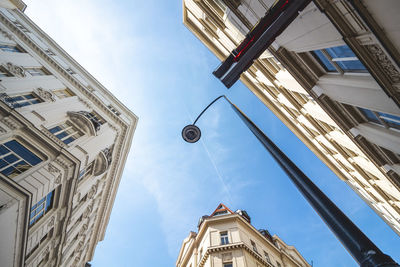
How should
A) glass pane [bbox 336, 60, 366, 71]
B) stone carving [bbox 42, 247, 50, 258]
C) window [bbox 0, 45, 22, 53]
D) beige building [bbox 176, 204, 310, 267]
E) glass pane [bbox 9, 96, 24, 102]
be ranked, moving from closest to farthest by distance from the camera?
glass pane [bbox 336, 60, 366, 71]
glass pane [bbox 9, 96, 24, 102]
stone carving [bbox 42, 247, 50, 258]
window [bbox 0, 45, 22, 53]
beige building [bbox 176, 204, 310, 267]

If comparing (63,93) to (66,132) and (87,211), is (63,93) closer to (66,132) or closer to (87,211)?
(66,132)

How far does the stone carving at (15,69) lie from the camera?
Result: 15.9 meters

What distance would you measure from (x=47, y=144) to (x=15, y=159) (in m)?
2.05

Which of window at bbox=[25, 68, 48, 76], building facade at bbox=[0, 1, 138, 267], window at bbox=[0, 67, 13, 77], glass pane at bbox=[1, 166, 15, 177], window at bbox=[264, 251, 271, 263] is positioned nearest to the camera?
building facade at bbox=[0, 1, 138, 267]

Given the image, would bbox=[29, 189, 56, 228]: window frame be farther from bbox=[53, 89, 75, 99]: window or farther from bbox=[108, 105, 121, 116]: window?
bbox=[108, 105, 121, 116]: window

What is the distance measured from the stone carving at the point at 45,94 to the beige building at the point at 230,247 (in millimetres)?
21885

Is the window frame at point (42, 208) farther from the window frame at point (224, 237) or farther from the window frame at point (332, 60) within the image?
the window frame at point (332, 60)

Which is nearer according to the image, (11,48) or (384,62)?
(384,62)

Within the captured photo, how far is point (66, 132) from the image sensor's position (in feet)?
60.1

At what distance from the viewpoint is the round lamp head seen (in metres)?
8.37

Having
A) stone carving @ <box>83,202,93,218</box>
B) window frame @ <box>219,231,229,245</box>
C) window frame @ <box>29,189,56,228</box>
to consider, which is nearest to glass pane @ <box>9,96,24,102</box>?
window frame @ <box>29,189,56,228</box>

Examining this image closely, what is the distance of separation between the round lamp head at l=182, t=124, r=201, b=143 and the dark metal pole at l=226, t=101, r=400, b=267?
5.24m

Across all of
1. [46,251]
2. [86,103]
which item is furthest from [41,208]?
[86,103]

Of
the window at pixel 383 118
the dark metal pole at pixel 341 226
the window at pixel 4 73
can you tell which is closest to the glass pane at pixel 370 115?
the window at pixel 383 118
